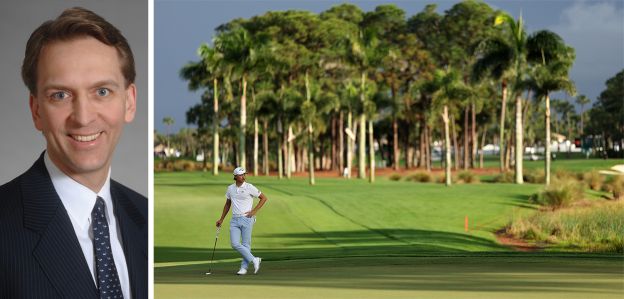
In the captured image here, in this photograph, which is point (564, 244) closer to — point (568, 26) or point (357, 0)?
point (568, 26)

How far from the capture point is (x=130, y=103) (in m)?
5.32

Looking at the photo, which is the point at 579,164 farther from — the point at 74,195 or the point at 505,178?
the point at 74,195

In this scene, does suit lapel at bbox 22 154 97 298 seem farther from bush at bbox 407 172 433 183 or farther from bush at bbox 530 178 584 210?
bush at bbox 407 172 433 183

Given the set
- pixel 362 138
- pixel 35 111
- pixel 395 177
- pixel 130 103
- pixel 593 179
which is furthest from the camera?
pixel 395 177

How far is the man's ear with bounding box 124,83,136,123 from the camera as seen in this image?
5309 millimetres

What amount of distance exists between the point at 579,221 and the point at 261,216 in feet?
17.3

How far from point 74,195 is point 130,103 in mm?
674

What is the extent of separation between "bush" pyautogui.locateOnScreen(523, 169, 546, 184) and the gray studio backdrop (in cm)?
1100

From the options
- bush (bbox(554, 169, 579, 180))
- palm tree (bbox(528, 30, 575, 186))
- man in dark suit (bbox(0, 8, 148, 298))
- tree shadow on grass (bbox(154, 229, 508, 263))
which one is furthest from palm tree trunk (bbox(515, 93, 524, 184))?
man in dark suit (bbox(0, 8, 148, 298))

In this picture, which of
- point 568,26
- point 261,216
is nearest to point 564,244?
point 568,26

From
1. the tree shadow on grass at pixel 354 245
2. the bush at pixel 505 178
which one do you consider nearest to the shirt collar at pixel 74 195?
the tree shadow on grass at pixel 354 245

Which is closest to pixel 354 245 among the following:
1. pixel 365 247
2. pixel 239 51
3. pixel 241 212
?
pixel 365 247

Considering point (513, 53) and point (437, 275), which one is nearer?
point (437, 275)

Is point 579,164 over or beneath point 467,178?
over
